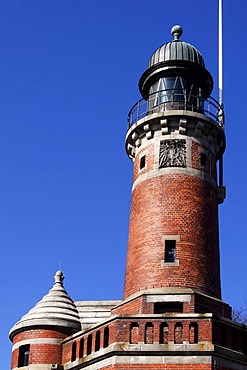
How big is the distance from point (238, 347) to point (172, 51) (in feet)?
36.1

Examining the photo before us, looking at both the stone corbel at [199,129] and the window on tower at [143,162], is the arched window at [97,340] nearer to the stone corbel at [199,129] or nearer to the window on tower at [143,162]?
the window on tower at [143,162]

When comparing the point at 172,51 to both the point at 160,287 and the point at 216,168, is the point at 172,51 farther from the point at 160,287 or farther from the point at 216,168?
the point at 160,287

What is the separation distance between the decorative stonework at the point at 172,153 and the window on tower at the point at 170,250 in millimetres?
2755

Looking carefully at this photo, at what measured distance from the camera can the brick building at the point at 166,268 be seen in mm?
21203

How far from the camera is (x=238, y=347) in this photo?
21984 millimetres

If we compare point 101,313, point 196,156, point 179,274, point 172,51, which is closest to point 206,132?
point 196,156

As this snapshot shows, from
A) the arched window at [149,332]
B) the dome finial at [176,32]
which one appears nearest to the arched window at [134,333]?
the arched window at [149,332]

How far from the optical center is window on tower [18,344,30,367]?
982 inches

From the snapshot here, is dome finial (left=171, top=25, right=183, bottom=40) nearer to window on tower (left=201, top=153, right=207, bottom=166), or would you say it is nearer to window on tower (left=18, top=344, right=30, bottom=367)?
window on tower (left=201, top=153, right=207, bottom=166)

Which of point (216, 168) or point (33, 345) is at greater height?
point (216, 168)

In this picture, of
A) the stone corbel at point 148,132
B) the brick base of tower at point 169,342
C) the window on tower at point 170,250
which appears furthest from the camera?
the stone corbel at point 148,132

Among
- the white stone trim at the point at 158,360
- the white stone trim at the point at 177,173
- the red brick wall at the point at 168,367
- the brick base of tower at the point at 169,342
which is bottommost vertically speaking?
the red brick wall at the point at 168,367

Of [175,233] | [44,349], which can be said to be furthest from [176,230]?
[44,349]

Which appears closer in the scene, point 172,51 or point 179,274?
point 179,274
